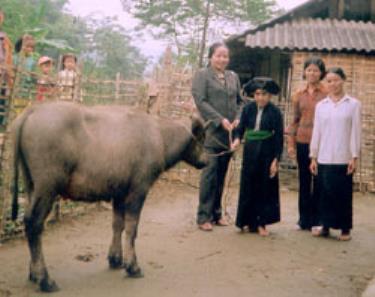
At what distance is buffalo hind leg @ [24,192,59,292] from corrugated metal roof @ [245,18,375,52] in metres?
7.92

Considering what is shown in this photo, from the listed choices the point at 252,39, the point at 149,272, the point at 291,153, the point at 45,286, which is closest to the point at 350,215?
the point at 291,153

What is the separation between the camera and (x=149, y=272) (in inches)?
206

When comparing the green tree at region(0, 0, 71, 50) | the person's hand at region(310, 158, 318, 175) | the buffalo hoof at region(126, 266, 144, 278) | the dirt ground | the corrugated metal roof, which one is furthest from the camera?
the green tree at region(0, 0, 71, 50)

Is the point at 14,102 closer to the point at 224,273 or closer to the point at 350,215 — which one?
the point at 224,273

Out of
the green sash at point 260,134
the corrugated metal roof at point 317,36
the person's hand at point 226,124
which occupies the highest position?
the corrugated metal roof at point 317,36

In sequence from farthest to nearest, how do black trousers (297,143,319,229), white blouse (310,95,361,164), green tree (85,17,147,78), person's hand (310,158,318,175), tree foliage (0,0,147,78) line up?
1. green tree (85,17,147,78)
2. tree foliage (0,0,147,78)
3. black trousers (297,143,319,229)
4. person's hand (310,158,318,175)
5. white blouse (310,95,361,164)

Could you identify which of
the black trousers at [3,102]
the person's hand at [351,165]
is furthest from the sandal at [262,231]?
the black trousers at [3,102]

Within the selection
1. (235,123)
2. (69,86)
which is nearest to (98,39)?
(69,86)

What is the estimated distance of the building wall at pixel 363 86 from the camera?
1085 centimetres

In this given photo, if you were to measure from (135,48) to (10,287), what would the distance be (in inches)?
1210

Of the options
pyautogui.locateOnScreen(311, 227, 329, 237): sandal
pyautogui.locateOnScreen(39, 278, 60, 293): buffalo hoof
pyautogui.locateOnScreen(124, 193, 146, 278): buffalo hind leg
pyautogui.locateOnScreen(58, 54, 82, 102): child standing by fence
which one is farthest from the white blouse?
pyautogui.locateOnScreen(39, 278, 60, 293): buffalo hoof

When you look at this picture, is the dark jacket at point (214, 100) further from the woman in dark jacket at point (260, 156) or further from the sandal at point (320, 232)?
the sandal at point (320, 232)

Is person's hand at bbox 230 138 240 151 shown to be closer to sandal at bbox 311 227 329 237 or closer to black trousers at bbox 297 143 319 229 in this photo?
black trousers at bbox 297 143 319 229

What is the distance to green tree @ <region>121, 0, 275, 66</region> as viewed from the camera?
23.4 metres
